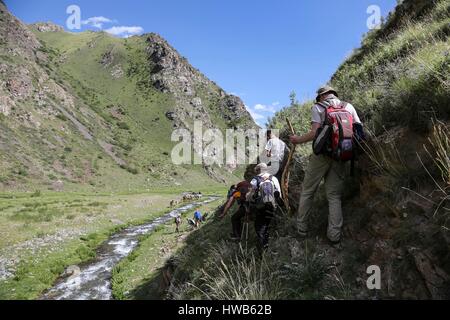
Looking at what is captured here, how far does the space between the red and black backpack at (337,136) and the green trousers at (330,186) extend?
38cm

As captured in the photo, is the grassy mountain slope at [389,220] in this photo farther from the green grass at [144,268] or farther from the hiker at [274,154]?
the green grass at [144,268]

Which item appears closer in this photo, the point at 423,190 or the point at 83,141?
the point at 423,190

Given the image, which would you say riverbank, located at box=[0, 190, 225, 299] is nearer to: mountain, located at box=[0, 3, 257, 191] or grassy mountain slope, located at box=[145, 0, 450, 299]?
grassy mountain slope, located at box=[145, 0, 450, 299]

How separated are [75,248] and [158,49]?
6179 inches

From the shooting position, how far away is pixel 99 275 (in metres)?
21.5

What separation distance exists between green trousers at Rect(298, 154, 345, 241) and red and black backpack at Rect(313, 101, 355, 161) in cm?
38

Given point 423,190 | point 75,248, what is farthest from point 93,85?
point 423,190

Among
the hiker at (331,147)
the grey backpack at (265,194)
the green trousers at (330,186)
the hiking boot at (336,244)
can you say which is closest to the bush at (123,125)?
the grey backpack at (265,194)

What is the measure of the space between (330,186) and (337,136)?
3.29ft

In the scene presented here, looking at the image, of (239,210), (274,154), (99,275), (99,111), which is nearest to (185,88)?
(99,111)

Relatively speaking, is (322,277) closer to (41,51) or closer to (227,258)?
(227,258)

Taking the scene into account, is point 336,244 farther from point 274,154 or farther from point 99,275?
point 99,275

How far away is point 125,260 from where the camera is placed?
77.3 feet

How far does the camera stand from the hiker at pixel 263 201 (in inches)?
330
